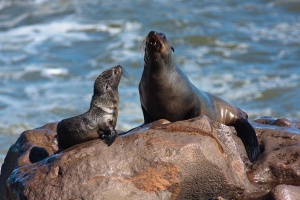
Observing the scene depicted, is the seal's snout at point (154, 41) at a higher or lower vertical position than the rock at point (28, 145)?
higher

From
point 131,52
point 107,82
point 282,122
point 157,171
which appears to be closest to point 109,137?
point 157,171

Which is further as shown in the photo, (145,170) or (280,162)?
(280,162)

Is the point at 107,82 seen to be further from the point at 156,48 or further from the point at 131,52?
the point at 131,52

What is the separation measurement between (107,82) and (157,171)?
1.49 metres

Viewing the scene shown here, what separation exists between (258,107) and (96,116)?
6571 millimetres

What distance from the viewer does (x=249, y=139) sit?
21.0 ft

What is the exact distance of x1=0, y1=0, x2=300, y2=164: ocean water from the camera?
1262cm

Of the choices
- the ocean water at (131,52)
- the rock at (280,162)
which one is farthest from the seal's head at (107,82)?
the ocean water at (131,52)

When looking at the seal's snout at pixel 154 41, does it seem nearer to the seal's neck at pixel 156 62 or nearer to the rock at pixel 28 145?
the seal's neck at pixel 156 62

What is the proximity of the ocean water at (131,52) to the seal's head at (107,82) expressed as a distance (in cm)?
378

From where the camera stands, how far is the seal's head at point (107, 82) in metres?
6.45

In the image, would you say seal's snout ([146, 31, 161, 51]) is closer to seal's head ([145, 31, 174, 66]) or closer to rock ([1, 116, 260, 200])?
seal's head ([145, 31, 174, 66])

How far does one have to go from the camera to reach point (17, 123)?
11875 millimetres

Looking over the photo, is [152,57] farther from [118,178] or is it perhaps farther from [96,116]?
Answer: [118,178]
